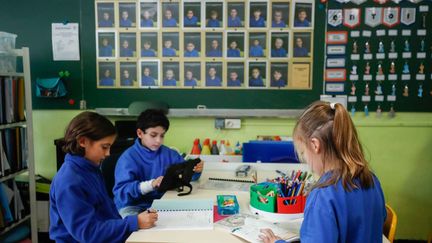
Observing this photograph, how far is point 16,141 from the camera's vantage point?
2.65 meters

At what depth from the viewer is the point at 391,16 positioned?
2.90 metres

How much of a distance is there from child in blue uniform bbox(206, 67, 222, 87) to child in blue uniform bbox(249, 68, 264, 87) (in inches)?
10.9

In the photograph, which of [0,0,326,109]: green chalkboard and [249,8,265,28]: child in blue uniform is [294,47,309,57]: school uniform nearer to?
[0,0,326,109]: green chalkboard

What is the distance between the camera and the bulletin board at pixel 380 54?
2.90 metres

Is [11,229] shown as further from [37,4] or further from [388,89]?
[388,89]

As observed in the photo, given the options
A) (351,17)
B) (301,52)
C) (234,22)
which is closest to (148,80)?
(234,22)

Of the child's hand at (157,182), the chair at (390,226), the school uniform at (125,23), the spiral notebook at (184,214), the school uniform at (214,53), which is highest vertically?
the school uniform at (125,23)

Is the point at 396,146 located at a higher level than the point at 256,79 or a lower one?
lower

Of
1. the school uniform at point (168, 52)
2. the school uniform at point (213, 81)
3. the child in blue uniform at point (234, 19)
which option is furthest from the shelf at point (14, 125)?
the child in blue uniform at point (234, 19)

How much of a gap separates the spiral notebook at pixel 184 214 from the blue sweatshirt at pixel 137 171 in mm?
369

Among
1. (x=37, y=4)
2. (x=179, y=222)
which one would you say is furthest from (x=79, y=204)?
(x=37, y=4)

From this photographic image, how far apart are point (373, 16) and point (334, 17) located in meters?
0.32

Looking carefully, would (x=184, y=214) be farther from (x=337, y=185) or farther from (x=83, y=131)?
(x=337, y=185)

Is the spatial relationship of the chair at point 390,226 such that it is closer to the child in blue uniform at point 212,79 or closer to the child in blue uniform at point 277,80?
the child in blue uniform at point 277,80
